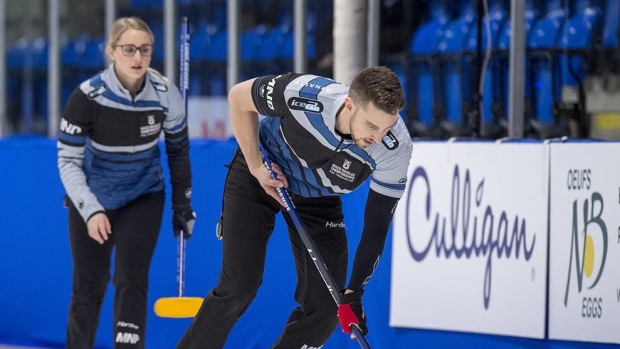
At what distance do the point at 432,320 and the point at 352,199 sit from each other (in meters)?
0.68

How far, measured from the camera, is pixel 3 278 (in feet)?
19.6

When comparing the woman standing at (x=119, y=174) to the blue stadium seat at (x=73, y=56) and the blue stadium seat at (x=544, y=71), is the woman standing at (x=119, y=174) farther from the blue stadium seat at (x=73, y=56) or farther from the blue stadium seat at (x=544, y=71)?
the blue stadium seat at (x=73, y=56)

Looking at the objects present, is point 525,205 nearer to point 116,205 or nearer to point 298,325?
point 298,325

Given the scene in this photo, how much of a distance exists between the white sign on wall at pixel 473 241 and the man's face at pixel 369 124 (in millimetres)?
1482

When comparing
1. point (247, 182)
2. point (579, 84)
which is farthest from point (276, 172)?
point (579, 84)

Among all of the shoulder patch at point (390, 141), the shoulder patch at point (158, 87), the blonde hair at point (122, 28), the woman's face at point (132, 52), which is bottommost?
the shoulder patch at point (390, 141)

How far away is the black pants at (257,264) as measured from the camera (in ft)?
12.5

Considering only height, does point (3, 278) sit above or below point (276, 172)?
below

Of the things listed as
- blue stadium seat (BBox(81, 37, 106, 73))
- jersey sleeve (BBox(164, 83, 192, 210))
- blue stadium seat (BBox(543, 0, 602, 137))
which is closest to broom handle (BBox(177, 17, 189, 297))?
jersey sleeve (BBox(164, 83, 192, 210))

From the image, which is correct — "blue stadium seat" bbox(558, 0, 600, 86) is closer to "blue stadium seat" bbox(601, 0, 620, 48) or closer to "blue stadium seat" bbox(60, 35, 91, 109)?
"blue stadium seat" bbox(601, 0, 620, 48)

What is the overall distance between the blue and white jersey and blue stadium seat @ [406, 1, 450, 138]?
12.3ft

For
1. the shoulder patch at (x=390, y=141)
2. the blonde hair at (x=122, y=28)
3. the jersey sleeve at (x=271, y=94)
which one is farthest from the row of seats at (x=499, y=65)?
the shoulder patch at (x=390, y=141)

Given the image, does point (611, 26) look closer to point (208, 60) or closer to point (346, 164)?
point (208, 60)

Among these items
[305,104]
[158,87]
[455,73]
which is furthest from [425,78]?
[305,104]
